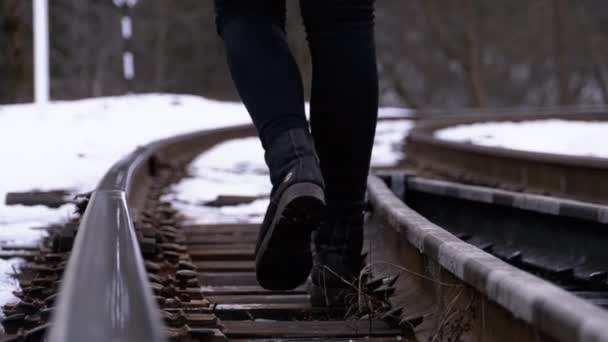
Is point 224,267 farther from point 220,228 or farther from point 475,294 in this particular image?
point 475,294

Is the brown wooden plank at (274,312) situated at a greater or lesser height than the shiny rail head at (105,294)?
lesser

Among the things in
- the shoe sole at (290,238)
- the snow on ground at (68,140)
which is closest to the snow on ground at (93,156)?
the snow on ground at (68,140)

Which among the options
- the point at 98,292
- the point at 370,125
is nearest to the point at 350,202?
the point at 370,125

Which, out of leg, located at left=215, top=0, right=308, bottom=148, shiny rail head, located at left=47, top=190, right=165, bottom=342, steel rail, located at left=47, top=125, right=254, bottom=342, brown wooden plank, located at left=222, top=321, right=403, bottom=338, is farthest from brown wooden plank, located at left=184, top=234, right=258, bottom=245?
shiny rail head, located at left=47, top=190, right=165, bottom=342

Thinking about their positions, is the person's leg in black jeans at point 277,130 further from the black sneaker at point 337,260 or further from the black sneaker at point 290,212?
the black sneaker at point 337,260

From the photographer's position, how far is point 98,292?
1521 mm

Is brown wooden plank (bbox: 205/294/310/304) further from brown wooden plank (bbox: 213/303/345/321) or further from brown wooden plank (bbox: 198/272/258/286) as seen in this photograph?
brown wooden plank (bbox: 198/272/258/286)

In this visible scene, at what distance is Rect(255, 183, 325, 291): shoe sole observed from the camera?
2.29 m

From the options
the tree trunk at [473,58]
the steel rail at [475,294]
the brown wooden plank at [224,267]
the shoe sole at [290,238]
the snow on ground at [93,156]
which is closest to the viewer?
the steel rail at [475,294]

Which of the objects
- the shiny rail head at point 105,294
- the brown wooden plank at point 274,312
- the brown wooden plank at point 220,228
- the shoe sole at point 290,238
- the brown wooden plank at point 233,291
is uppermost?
the shiny rail head at point 105,294

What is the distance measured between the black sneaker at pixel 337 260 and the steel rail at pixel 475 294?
0.42 ft

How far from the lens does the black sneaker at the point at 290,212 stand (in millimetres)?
2301

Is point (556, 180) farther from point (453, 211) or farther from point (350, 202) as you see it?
point (350, 202)

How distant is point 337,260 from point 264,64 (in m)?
0.54
